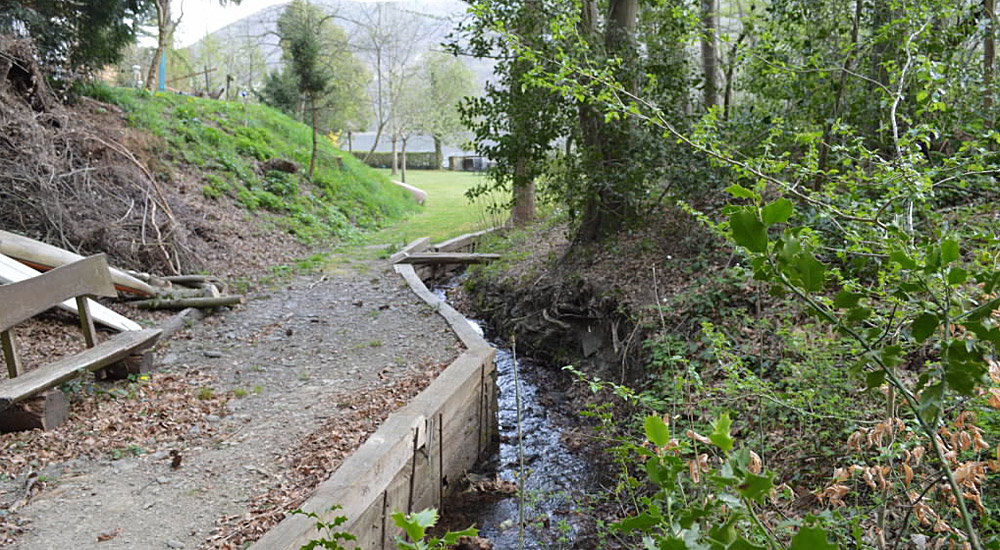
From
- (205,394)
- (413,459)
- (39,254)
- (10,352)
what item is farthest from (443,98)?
(413,459)

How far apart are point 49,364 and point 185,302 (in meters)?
3.12

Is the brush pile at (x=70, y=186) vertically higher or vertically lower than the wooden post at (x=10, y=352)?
higher

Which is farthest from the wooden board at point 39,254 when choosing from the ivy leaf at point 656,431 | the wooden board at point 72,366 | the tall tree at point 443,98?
the tall tree at point 443,98

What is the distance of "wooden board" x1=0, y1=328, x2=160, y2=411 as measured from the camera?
453cm

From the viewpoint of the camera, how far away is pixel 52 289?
17.7 feet

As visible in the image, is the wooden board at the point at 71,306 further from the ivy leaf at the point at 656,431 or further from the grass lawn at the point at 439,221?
the grass lawn at the point at 439,221

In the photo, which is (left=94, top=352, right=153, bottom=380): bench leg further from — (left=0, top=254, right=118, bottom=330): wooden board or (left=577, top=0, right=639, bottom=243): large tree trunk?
(left=577, top=0, right=639, bottom=243): large tree trunk

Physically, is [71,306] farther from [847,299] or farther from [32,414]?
[847,299]

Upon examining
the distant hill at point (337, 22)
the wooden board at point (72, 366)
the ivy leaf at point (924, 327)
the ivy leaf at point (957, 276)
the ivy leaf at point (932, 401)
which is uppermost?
the distant hill at point (337, 22)

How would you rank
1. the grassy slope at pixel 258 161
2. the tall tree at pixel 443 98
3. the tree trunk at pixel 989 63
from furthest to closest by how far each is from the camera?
the tall tree at pixel 443 98 < the grassy slope at pixel 258 161 < the tree trunk at pixel 989 63

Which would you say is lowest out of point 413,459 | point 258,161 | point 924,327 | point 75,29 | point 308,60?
point 413,459

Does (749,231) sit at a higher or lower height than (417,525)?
higher

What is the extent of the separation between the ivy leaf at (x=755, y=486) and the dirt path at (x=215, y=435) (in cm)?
343

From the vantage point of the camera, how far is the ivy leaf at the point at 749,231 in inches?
43.3
